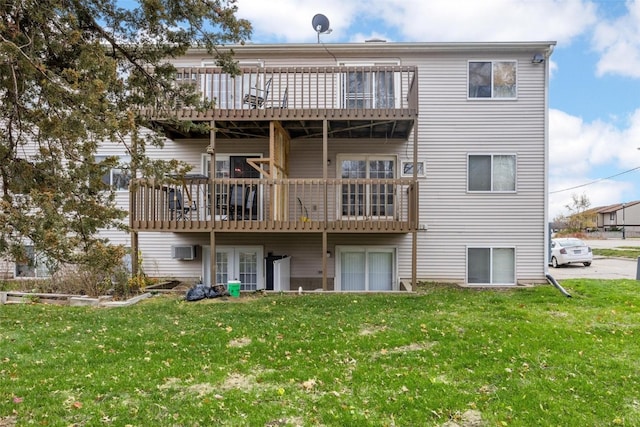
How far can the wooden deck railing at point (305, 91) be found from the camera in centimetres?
891

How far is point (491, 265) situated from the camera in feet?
34.9

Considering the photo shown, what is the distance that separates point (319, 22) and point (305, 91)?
2106 millimetres

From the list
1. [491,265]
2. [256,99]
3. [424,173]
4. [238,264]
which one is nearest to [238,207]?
[238,264]

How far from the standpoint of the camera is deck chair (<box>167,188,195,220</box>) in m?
9.02

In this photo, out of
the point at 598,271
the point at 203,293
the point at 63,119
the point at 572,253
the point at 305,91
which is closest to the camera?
the point at 63,119

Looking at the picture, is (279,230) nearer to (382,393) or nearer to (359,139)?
(359,139)

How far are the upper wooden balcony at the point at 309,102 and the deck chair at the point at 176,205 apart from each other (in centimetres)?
150

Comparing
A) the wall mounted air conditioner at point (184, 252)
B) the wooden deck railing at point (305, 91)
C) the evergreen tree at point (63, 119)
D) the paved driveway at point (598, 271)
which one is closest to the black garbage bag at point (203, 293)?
the wall mounted air conditioner at point (184, 252)

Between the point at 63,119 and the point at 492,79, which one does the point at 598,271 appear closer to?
the point at 492,79

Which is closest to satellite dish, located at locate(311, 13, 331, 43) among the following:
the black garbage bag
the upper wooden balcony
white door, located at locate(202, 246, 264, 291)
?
the upper wooden balcony

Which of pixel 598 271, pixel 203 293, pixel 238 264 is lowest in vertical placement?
pixel 598 271

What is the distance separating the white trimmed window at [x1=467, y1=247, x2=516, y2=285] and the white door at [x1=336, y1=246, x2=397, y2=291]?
2.08 meters

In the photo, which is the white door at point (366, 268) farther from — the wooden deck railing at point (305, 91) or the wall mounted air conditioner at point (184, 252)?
the wall mounted air conditioner at point (184, 252)

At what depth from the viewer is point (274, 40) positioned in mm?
10867
